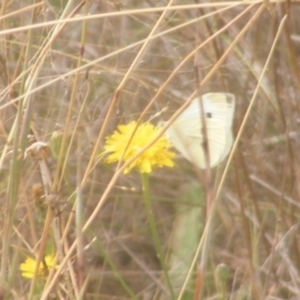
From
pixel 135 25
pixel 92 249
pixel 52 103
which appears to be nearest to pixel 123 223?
pixel 92 249

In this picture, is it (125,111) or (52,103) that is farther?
(52,103)

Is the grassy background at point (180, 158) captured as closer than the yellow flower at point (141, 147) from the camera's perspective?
No

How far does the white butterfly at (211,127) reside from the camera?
0.81 meters

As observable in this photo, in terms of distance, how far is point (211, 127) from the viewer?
0.87m

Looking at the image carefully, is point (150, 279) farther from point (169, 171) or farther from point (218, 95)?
point (218, 95)

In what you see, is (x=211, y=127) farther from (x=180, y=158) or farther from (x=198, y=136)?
(x=180, y=158)

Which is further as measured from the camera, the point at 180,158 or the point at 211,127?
the point at 180,158

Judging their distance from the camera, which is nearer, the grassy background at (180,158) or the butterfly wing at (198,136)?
the butterfly wing at (198,136)

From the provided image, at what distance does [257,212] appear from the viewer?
3.41 ft

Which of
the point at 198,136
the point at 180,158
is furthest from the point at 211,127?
the point at 180,158

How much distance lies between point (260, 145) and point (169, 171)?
0.25 meters

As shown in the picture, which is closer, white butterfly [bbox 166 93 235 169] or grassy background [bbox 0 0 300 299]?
white butterfly [bbox 166 93 235 169]

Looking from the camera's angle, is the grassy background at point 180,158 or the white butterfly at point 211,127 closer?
the white butterfly at point 211,127

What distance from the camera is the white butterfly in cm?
81
